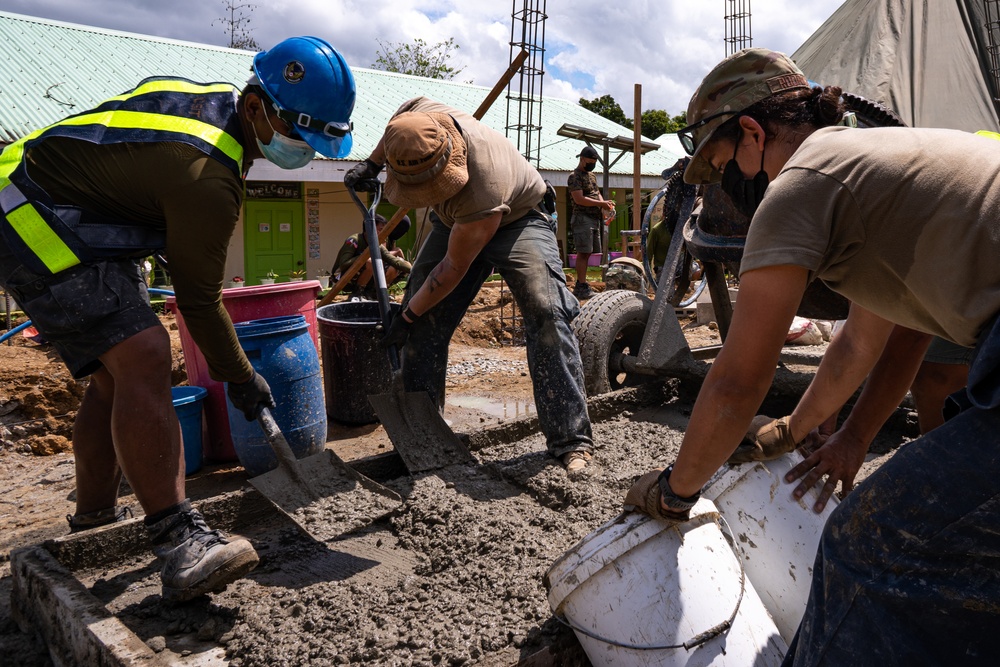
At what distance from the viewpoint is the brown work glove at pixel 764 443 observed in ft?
7.14

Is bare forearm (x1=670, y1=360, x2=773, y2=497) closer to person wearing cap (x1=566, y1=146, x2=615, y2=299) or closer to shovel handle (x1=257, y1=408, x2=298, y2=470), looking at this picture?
shovel handle (x1=257, y1=408, x2=298, y2=470)

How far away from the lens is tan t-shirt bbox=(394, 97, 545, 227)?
3461mm

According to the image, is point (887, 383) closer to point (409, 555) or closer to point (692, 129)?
point (692, 129)

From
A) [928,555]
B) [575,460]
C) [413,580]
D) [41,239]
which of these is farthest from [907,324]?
[41,239]

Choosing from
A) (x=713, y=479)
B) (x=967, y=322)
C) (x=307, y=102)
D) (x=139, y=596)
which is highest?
(x=307, y=102)

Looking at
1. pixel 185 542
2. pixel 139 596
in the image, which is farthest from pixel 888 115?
pixel 139 596

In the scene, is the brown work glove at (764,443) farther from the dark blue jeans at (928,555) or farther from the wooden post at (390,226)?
the wooden post at (390,226)

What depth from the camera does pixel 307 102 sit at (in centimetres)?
271

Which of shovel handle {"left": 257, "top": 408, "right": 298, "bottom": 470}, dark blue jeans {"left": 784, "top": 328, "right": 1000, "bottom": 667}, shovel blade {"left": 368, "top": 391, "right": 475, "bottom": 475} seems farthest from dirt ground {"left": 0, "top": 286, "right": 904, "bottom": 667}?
dark blue jeans {"left": 784, "top": 328, "right": 1000, "bottom": 667}

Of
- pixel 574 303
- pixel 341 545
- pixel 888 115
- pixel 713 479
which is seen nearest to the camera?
pixel 713 479

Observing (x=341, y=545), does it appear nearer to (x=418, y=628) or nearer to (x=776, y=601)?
(x=418, y=628)

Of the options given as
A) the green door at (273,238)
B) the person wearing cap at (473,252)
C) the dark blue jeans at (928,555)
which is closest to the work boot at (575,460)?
the person wearing cap at (473,252)

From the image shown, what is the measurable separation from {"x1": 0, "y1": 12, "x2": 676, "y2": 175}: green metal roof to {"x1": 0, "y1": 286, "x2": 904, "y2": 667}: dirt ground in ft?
25.8

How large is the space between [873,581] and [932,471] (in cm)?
23
